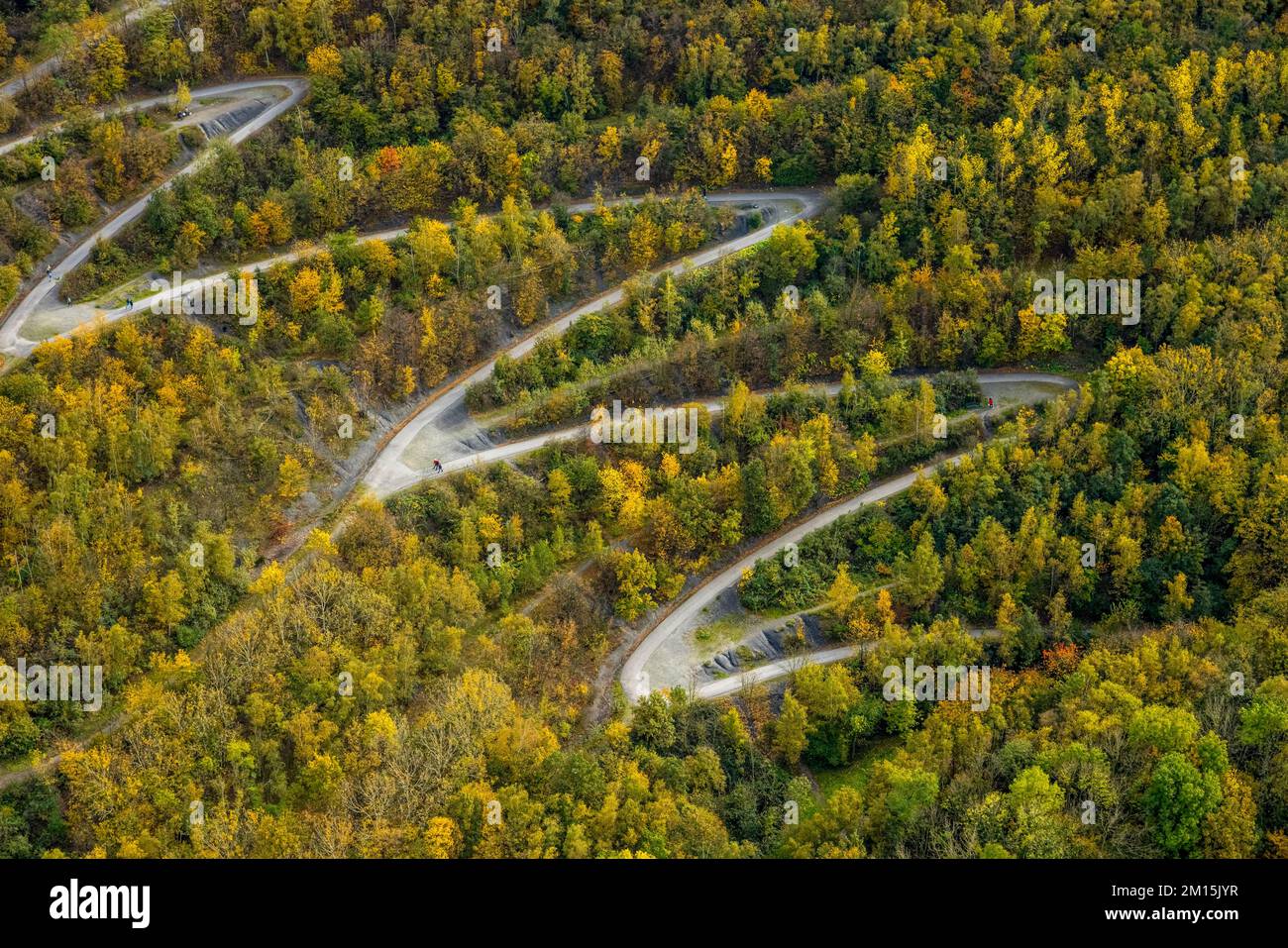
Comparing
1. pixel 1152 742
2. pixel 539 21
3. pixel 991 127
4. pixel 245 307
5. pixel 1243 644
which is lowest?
pixel 1152 742

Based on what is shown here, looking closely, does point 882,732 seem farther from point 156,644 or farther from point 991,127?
point 991,127

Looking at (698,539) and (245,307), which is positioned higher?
(245,307)

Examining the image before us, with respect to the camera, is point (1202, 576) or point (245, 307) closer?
point (1202, 576)

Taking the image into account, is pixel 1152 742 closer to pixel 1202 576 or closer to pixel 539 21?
pixel 1202 576

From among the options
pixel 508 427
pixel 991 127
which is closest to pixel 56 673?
pixel 508 427

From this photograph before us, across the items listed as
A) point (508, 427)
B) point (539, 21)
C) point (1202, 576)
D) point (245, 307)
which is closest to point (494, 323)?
point (508, 427)

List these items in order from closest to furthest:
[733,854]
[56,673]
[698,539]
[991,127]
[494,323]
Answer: [733,854], [56,673], [698,539], [494,323], [991,127]

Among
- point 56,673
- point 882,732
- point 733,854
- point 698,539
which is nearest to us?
point 733,854
